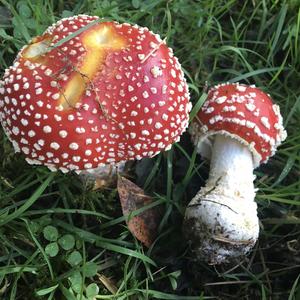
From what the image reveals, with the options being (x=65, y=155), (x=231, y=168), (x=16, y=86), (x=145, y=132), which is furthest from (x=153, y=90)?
(x=231, y=168)

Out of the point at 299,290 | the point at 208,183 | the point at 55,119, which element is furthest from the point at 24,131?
the point at 299,290

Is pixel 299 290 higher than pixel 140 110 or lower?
lower

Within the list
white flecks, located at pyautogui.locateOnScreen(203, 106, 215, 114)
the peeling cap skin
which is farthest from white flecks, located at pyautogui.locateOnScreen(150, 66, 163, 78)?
white flecks, located at pyautogui.locateOnScreen(203, 106, 215, 114)

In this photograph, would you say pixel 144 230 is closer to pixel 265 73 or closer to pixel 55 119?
pixel 55 119

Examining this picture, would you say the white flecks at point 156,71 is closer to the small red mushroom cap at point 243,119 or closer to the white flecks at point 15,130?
the small red mushroom cap at point 243,119

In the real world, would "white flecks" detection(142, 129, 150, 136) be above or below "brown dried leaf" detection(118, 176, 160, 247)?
above

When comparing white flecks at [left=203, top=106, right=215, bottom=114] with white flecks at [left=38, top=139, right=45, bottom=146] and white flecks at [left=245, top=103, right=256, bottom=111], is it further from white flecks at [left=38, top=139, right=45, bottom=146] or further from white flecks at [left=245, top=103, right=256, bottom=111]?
white flecks at [left=38, top=139, right=45, bottom=146]

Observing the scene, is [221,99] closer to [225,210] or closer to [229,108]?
[229,108]
